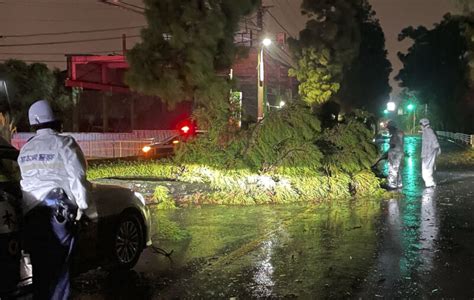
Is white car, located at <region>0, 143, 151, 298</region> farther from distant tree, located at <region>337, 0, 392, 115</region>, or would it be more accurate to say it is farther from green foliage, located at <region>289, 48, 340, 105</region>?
distant tree, located at <region>337, 0, 392, 115</region>

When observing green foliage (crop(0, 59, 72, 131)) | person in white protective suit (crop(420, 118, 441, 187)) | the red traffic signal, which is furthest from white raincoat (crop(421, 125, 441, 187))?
green foliage (crop(0, 59, 72, 131))

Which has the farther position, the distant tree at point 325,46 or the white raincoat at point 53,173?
the distant tree at point 325,46

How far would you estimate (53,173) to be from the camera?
4449mm

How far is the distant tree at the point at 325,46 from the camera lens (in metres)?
49.9

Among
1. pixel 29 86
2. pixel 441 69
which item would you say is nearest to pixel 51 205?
pixel 29 86

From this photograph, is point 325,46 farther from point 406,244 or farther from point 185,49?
point 406,244

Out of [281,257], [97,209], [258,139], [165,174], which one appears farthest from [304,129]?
[97,209]

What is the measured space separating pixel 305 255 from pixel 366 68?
5819cm

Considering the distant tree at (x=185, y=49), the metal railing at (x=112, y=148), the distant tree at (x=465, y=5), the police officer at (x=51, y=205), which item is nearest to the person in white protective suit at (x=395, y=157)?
the distant tree at (x=185, y=49)

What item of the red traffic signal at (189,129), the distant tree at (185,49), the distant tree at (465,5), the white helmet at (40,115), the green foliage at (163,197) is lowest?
the green foliage at (163,197)

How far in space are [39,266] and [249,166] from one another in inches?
349

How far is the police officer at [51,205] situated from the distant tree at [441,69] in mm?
50374

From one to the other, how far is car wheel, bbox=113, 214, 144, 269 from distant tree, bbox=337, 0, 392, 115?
A: 5261 cm

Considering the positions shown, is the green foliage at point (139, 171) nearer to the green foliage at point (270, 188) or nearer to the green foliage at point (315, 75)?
the green foliage at point (270, 188)
